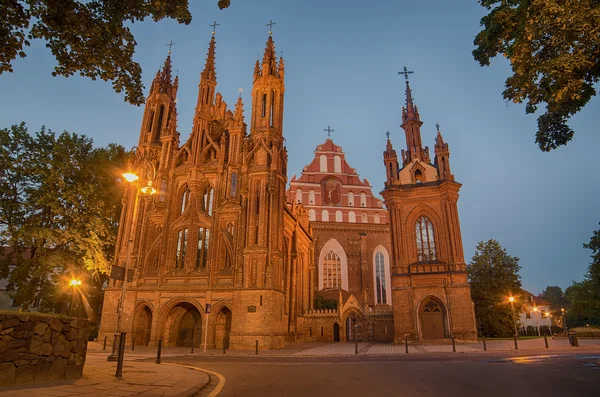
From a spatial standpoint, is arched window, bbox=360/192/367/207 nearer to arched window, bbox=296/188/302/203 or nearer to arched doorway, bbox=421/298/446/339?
arched window, bbox=296/188/302/203

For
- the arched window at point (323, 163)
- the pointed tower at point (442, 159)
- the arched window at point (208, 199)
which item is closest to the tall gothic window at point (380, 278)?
the arched window at point (323, 163)

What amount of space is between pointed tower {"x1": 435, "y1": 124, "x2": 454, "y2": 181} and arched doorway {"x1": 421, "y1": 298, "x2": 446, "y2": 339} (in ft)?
36.9

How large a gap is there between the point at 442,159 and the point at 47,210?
33366 millimetres

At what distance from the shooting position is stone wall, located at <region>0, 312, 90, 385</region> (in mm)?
7738

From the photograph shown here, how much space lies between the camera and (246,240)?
2827 centimetres

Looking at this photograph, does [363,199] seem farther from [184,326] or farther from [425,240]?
[184,326]

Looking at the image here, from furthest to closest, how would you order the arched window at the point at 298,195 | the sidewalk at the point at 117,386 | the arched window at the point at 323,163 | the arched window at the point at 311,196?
the arched window at the point at 323,163 → the arched window at the point at 311,196 → the arched window at the point at 298,195 → the sidewalk at the point at 117,386

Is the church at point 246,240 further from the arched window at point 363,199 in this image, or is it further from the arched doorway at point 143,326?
the arched window at point 363,199

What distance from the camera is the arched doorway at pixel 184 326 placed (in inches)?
1141

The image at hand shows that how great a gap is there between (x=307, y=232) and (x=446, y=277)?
18684mm

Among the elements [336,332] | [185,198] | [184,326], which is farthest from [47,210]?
[336,332]

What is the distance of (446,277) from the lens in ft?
102

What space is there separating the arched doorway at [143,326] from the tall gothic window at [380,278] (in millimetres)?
29335

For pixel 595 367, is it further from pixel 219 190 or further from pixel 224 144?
pixel 224 144
